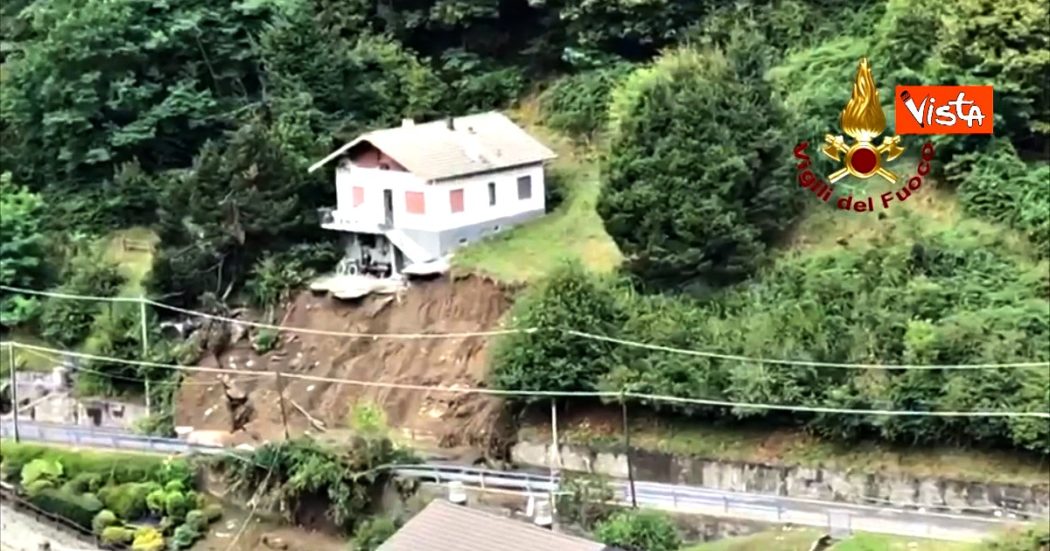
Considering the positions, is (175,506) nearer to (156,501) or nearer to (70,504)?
(156,501)

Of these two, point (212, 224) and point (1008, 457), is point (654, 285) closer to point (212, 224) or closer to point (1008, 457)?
point (1008, 457)

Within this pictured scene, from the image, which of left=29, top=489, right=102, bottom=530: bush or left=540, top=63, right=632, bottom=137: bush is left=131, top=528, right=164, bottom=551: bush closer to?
left=29, top=489, right=102, bottom=530: bush

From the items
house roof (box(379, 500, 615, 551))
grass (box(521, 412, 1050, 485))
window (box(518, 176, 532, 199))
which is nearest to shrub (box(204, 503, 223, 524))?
grass (box(521, 412, 1050, 485))

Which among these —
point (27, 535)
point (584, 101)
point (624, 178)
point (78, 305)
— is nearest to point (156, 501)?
point (27, 535)

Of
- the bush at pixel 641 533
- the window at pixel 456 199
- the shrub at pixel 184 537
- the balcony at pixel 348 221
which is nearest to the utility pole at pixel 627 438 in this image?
the bush at pixel 641 533

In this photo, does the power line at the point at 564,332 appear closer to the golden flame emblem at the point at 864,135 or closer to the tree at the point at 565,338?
the tree at the point at 565,338

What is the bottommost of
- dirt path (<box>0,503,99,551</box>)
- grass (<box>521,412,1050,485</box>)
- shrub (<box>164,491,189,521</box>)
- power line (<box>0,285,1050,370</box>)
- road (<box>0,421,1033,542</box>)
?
dirt path (<box>0,503,99,551</box>)
